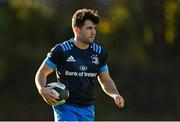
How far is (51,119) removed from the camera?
16.4m

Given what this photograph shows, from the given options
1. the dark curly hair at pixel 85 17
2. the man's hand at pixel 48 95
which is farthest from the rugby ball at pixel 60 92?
the dark curly hair at pixel 85 17

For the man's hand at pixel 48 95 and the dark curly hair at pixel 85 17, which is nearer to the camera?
the man's hand at pixel 48 95

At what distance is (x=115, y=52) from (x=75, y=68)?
11718mm

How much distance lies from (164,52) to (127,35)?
4.34 ft

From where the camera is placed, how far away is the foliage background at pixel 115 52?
17.2 meters

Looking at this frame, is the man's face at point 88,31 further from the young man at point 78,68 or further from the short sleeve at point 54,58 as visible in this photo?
the short sleeve at point 54,58

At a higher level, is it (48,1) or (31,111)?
(48,1)

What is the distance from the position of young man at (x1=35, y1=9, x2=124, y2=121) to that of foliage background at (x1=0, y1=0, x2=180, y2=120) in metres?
9.28

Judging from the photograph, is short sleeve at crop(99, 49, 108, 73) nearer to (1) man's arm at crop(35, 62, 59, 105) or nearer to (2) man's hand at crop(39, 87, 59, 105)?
(1) man's arm at crop(35, 62, 59, 105)

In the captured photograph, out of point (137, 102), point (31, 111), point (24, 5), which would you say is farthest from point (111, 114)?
point (24, 5)

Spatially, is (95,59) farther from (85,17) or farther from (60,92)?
(60,92)

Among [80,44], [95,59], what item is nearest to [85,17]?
[80,44]

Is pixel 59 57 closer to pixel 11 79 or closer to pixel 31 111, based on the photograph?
pixel 31 111

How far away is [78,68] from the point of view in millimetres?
7000
